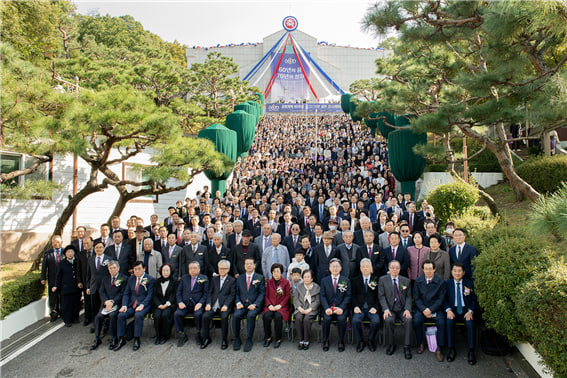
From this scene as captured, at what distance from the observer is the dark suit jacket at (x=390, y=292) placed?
513cm

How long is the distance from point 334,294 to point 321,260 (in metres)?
0.80

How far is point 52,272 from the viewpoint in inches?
257

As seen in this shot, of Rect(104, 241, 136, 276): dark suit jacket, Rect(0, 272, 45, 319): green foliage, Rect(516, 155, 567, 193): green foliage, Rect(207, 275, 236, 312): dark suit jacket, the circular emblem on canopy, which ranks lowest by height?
Rect(0, 272, 45, 319): green foliage

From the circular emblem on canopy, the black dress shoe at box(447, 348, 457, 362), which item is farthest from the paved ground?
the circular emblem on canopy

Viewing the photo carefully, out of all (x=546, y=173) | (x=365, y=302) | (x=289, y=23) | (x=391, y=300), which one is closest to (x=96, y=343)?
(x=365, y=302)

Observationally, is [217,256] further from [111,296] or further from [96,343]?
[96,343]

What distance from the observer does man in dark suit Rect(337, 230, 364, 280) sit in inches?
227

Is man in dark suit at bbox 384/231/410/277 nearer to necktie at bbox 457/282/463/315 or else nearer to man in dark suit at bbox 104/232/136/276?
necktie at bbox 457/282/463/315

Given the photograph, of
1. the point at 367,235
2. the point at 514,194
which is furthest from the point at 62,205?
the point at 514,194

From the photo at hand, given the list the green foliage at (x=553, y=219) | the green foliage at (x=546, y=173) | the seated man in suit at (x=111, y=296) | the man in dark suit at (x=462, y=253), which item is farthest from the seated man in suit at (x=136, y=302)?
the green foliage at (x=546, y=173)

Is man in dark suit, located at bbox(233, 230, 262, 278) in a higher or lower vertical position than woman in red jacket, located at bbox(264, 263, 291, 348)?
higher

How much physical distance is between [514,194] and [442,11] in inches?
278

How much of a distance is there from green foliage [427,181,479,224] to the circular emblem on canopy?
39601mm

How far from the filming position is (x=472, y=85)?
19.6 ft
